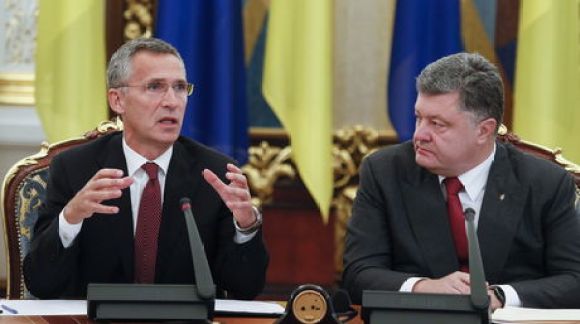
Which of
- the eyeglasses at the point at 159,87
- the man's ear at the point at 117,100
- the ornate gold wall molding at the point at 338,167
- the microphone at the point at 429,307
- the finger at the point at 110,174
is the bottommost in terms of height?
the ornate gold wall molding at the point at 338,167

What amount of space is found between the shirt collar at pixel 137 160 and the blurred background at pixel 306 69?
1326 millimetres

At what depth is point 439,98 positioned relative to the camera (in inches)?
113

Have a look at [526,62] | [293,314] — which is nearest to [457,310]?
[293,314]

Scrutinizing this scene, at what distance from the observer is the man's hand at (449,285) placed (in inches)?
102

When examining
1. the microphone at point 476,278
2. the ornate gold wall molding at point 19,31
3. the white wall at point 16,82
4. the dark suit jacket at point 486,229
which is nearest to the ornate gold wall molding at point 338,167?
the white wall at point 16,82

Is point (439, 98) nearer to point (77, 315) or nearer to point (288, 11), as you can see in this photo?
point (77, 315)

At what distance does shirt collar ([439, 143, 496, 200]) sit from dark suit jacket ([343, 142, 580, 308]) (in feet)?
0.07

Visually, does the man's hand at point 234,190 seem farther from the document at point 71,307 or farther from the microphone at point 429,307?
the microphone at point 429,307

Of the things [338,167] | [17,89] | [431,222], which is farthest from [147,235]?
[17,89]

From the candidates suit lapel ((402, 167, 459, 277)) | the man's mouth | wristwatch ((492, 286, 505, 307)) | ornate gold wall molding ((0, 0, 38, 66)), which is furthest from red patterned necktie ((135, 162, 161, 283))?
ornate gold wall molding ((0, 0, 38, 66))

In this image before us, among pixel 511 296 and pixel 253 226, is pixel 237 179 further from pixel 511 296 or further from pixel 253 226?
pixel 511 296

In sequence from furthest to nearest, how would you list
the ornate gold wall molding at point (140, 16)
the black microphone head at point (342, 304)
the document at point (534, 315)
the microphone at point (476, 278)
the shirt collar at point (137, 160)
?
the ornate gold wall molding at point (140, 16) → the shirt collar at point (137, 160) → the black microphone head at point (342, 304) → the document at point (534, 315) → the microphone at point (476, 278)

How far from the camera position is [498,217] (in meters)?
2.92

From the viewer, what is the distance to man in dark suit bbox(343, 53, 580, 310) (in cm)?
288
